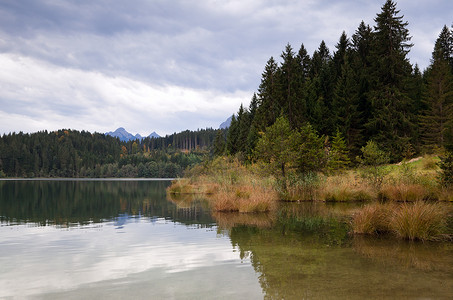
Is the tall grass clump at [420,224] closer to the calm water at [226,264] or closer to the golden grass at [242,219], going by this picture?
the calm water at [226,264]

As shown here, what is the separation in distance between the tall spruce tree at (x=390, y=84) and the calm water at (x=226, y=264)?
104 feet

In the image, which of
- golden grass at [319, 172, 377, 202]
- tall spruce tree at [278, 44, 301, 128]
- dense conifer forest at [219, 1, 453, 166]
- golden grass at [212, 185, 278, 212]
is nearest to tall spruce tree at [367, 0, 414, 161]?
dense conifer forest at [219, 1, 453, 166]

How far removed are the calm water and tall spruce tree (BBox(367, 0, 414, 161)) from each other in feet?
104

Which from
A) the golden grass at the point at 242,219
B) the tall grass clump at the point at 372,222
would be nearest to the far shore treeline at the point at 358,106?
the golden grass at the point at 242,219

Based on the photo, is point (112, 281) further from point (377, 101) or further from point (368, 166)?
point (377, 101)

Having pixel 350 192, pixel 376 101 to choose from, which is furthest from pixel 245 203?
pixel 376 101

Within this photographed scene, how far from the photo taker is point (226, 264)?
25.1ft

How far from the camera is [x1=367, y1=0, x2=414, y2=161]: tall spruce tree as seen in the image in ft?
131

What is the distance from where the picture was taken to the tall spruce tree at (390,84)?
3994 centimetres

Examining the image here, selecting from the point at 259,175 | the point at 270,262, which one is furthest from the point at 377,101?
the point at 270,262

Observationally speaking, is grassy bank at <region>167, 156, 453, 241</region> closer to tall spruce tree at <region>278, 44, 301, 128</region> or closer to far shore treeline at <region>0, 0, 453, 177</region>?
far shore treeline at <region>0, 0, 453, 177</region>

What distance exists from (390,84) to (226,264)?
138ft

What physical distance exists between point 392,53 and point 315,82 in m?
15.7

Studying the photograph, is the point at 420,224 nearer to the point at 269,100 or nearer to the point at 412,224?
the point at 412,224
